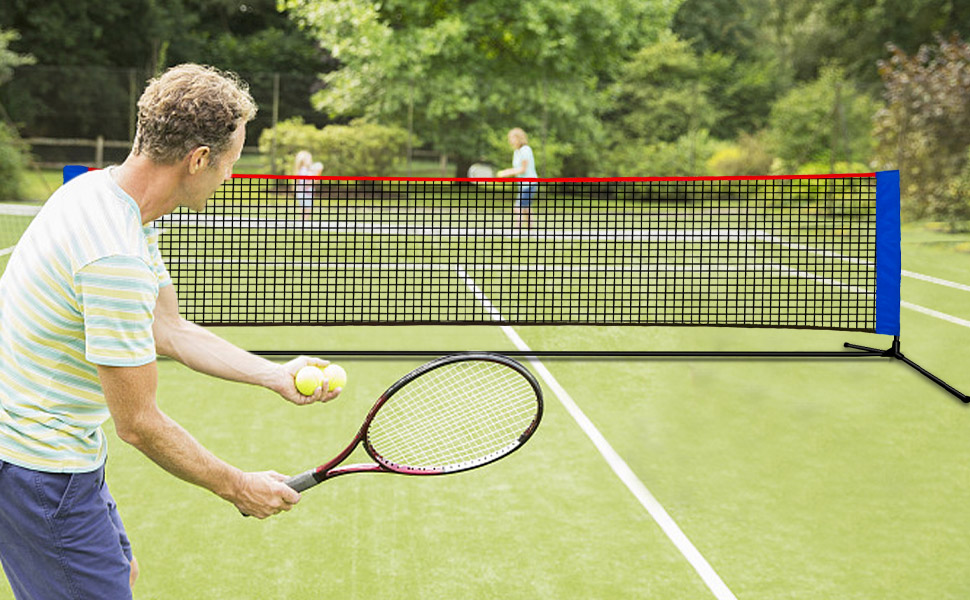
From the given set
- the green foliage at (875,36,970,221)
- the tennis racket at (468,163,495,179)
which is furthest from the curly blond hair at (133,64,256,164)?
the tennis racket at (468,163,495,179)

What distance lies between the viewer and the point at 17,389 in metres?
2.49

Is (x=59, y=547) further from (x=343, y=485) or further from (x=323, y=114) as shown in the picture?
(x=323, y=114)

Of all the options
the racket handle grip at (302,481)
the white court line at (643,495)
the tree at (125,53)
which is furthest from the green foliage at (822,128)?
the racket handle grip at (302,481)

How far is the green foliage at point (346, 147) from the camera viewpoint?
24734 mm

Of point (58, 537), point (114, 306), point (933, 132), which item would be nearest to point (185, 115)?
point (114, 306)

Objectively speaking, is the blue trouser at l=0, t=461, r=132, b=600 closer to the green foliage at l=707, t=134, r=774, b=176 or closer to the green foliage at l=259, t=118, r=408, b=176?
the green foliage at l=259, t=118, r=408, b=176

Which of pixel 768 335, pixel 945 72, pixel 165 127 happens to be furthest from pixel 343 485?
pixel 945 72

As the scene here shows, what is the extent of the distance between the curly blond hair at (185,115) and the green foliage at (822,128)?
77.4 feet

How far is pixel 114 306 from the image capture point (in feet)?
7.69

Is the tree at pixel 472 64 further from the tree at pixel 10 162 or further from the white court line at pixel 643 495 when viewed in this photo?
the white court line at pixel 643 495

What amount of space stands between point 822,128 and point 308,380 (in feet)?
77.3

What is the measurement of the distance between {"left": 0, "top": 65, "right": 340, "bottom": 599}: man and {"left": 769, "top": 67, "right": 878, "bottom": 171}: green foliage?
77.6 feet

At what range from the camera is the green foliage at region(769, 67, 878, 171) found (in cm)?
2528

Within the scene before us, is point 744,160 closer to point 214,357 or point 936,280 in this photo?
point 936,280
